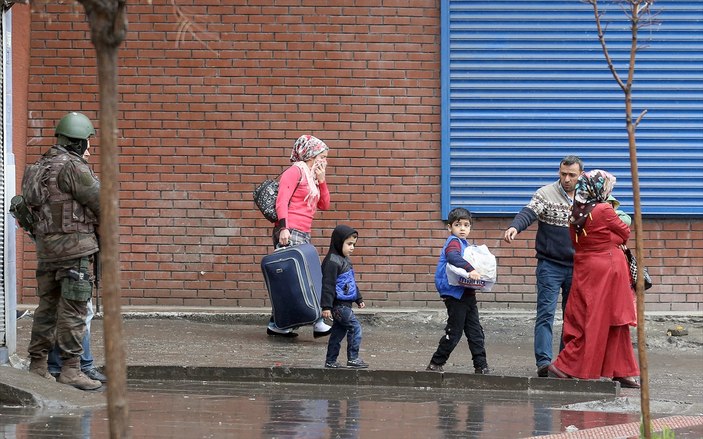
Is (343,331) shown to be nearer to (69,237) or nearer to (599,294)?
(599,294)

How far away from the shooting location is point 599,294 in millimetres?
9203

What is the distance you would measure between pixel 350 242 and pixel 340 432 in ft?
8.89

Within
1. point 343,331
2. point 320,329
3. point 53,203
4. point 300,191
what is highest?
point 300,191

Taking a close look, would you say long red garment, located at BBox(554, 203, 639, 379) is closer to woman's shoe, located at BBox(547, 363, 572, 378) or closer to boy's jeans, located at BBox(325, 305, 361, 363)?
woman's shoe, located at BBox(547, 363, 572, 378)

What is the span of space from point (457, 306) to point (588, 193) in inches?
49.8

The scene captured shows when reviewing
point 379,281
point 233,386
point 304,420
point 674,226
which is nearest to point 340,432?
point 304,420

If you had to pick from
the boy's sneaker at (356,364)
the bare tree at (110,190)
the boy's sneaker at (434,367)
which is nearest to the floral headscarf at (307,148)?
the boy's sneaker at (356,364)

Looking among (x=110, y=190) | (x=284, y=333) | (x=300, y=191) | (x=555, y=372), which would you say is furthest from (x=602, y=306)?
(x=110, y=190)

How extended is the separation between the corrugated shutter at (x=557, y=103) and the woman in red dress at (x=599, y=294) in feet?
10.4

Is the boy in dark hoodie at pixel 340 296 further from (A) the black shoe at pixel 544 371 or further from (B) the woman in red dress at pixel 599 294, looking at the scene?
(B) the woman in red dress at pixel 599 294

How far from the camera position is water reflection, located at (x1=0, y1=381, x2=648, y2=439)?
6.93 m

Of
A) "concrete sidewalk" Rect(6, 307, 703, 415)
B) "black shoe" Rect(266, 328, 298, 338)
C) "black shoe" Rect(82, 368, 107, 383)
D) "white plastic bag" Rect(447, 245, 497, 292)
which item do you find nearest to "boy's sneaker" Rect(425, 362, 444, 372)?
"concrete sidewalk" Rect(6, 307, 703, 415)

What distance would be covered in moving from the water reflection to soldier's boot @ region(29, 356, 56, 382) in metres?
0.62

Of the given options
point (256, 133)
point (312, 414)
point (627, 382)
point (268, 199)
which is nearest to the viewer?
point (312, 414)
